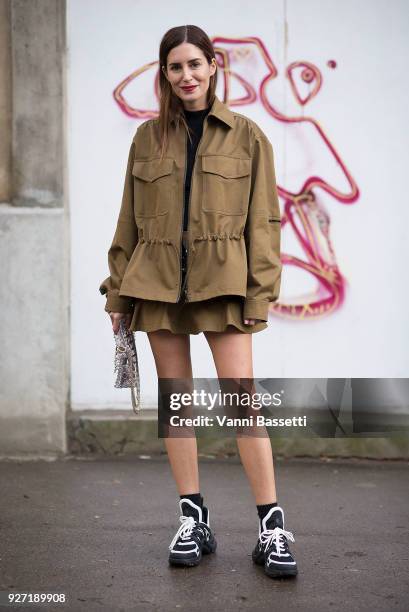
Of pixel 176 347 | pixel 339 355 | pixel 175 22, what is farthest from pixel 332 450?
pixel 175 22

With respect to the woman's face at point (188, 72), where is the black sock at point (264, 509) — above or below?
below

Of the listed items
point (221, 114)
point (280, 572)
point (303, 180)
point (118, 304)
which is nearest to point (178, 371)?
point (118, 304)

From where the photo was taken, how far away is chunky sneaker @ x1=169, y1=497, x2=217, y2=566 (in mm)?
3645

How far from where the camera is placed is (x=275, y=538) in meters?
3.53

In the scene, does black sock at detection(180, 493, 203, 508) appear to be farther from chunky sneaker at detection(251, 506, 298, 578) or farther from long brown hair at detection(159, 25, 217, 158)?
long brown hair at detection(159, 25, 217, 158)

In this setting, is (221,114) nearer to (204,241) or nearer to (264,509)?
(204,241)

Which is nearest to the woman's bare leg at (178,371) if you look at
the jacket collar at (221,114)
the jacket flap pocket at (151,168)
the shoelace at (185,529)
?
the shoelace at (185,529)

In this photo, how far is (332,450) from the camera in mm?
5754

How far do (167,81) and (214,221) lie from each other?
598 mm

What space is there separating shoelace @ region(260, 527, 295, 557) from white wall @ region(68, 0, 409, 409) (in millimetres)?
2379

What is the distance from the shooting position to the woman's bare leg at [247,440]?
358 centimetres

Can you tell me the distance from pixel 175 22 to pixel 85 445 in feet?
8.46

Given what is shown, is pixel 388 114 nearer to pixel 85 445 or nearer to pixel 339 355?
pixel 339 355

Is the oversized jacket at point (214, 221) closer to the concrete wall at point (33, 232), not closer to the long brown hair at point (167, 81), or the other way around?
the long brown hair at point (167, 81)
